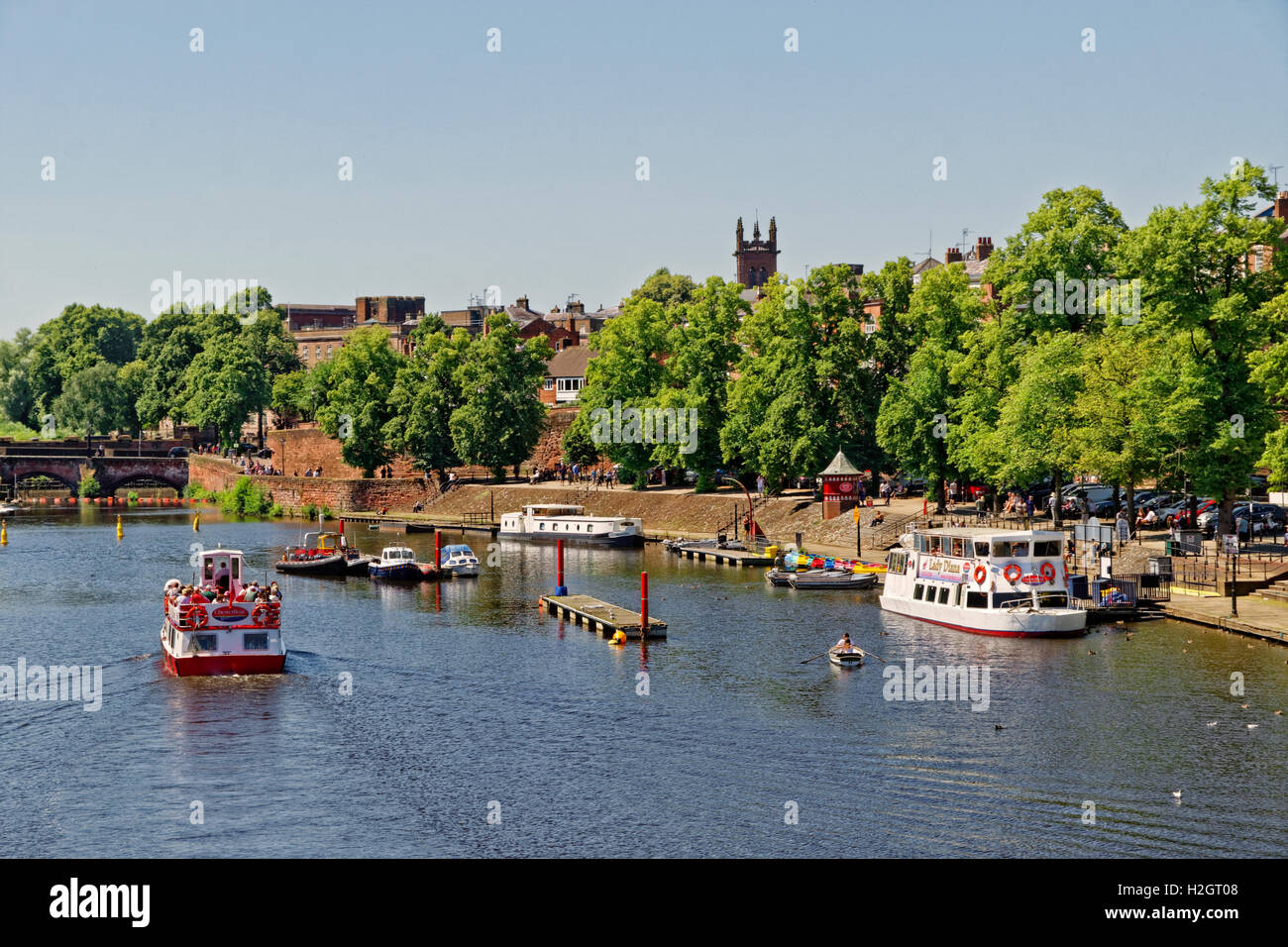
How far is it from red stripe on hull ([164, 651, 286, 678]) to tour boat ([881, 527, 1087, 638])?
2901 centimetres

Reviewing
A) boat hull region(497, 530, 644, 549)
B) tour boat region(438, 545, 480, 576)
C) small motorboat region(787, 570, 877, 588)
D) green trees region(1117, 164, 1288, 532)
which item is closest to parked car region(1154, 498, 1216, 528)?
green trees region(1117, 164, 1288, 532)

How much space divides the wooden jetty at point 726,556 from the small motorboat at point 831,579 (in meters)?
10.7

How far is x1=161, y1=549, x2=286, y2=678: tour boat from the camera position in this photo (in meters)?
53.6

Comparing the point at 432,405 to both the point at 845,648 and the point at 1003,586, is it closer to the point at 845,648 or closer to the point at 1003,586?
the point at 1003,586

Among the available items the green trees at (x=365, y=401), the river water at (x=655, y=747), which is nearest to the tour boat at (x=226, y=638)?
the river water at (x=655, y=747)

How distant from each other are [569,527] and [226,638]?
55.5m

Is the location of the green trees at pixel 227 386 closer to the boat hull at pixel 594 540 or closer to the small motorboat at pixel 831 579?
the boat hull at pixel 594 540

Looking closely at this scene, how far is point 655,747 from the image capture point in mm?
42594

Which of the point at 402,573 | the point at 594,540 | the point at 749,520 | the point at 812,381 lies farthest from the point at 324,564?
the point at 812,381

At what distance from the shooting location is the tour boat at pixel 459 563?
3440 inches

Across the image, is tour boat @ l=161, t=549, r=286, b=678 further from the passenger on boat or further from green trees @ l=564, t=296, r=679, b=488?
green trees @ l=564, t=296, r=679, b=488

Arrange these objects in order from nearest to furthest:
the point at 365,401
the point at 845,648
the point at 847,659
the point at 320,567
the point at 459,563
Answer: the point at 847,659 → the point at 845,648 → the point at 459,563 → the point at 320,567 → the point at 365,401
